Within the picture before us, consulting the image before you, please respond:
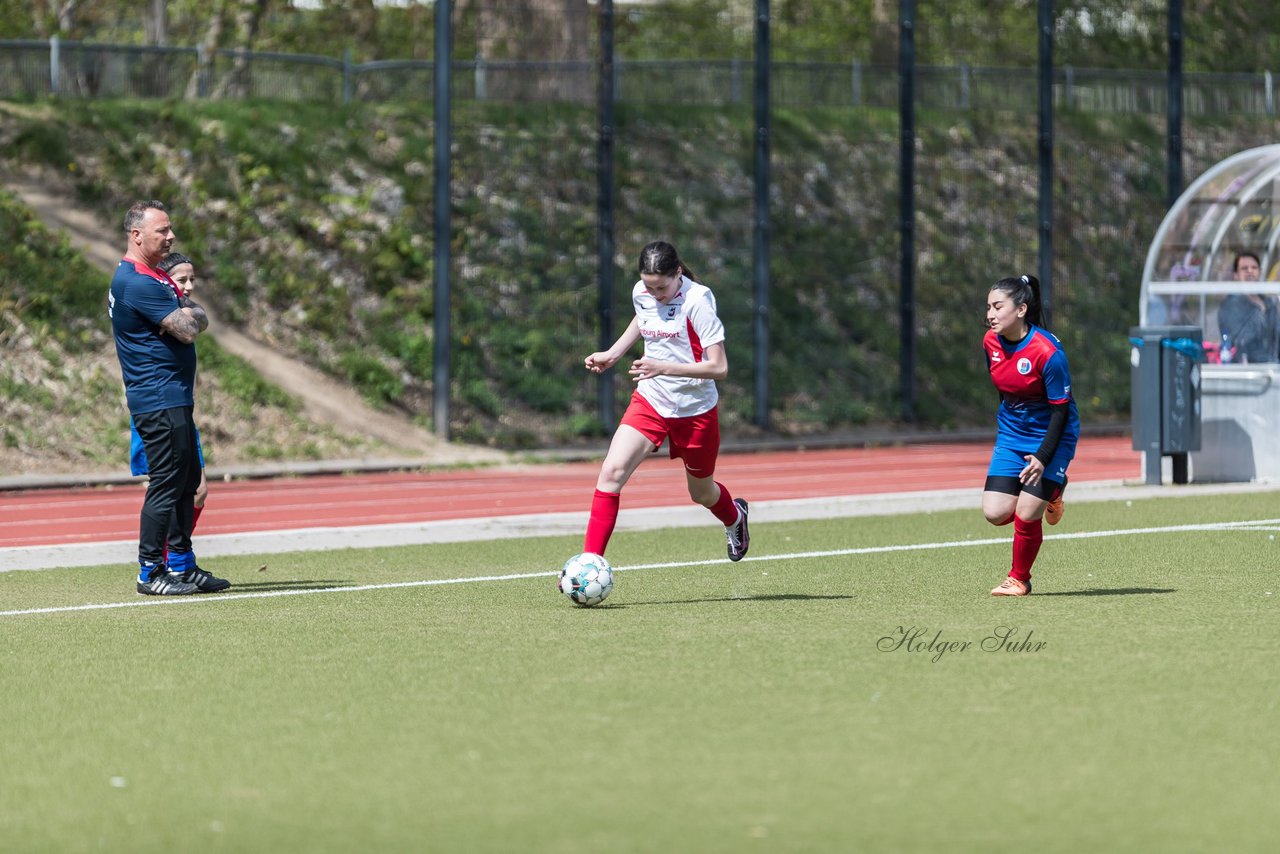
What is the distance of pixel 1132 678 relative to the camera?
25.5ft

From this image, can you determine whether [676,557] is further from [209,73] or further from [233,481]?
[209,73]

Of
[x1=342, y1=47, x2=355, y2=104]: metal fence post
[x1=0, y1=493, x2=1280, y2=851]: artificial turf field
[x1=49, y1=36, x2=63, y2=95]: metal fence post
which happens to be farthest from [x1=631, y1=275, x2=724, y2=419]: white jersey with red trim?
[x1=342, y1=47, x2=355, y2=104]: metal fence post

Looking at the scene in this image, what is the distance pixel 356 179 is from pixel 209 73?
2577 mm

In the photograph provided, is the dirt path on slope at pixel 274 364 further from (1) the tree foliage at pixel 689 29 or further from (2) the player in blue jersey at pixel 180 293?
(2) the player in blue jersey at pixel 180 293

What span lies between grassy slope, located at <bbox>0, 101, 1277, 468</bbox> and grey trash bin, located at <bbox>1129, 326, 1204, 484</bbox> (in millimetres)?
8870

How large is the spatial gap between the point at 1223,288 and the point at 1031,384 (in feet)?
30.0

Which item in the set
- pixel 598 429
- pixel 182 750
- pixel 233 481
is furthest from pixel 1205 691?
pixel 598 429

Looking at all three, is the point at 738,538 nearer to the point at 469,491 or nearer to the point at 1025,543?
the point at 1025,543

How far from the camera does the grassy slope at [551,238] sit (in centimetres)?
2534

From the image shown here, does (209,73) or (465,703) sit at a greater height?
(209,73)

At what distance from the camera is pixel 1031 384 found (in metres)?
10.1

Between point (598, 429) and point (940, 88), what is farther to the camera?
point (940, 88)

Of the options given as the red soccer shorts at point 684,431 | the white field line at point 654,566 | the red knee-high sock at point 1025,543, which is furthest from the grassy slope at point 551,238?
the red knee-high sock at point 1025,543

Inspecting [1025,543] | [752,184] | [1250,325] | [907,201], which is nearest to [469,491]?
[1250,325]
